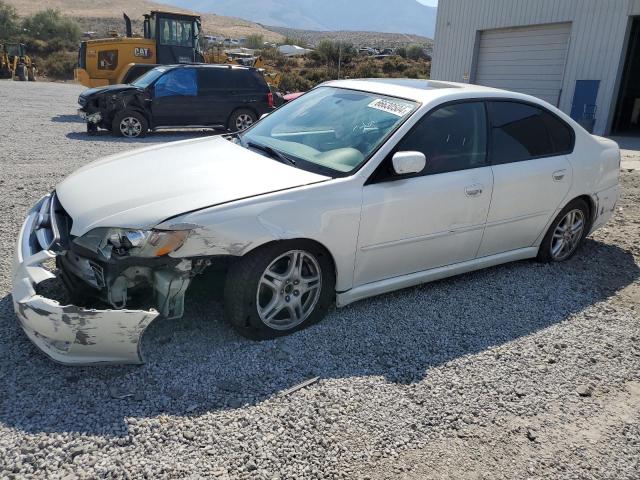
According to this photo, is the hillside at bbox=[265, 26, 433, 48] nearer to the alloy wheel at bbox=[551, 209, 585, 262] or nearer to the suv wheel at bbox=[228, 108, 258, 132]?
the suv wheel at bbox=[228, 108, 258, 132]

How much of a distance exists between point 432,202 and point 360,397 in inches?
59.5

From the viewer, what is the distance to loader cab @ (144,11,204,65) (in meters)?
16.9

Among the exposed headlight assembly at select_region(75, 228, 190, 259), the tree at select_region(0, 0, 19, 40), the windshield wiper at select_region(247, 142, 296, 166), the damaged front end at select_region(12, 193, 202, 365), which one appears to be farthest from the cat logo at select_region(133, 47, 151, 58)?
the tree at select_region(0, 0, 19, 40)

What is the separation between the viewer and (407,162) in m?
3.51

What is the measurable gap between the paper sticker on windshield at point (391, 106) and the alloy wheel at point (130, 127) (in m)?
8.99

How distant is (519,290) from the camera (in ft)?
14.6

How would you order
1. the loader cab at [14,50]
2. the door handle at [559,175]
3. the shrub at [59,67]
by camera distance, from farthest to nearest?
the shrub at [59,67]
the loader cab at [14,50]
the door handle at [559,175]

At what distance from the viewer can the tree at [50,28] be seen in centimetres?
4581

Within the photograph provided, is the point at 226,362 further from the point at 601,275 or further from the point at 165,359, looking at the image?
the point at 601,275

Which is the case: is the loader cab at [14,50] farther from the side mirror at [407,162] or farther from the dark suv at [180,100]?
the side mirror at [407,162]

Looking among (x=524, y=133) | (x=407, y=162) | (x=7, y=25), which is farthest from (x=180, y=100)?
(x=7, y=25)

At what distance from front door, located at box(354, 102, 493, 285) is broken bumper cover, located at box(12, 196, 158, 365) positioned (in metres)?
1.50

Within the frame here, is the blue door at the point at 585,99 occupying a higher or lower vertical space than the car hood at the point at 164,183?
higher

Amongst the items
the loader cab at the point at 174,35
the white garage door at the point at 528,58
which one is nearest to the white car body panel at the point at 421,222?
the white garage door at the point at 528,58
